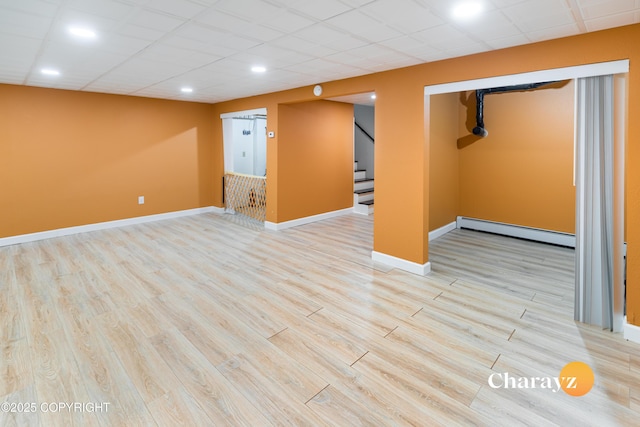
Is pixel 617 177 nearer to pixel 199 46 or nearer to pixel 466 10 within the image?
pixel 466 10

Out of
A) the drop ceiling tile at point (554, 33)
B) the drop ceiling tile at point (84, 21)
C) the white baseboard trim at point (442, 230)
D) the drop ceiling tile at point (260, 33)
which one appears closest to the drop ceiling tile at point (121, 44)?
the drop ceiling tile at point (84, 21)

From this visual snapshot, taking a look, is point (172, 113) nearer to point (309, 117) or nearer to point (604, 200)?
point (309, 117)

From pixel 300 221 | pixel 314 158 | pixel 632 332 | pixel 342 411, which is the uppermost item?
pixel 314 158

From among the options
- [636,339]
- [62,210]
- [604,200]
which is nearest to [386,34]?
[604,200]

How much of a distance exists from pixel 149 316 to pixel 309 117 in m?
4.29

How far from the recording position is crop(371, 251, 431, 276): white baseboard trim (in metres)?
3.74

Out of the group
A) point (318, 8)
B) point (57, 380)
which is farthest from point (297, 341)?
point (318, 8)

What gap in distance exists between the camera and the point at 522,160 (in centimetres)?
501

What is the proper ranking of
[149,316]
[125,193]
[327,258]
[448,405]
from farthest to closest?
1. [125,193]
2. [327,258]
3. [149,316]
4. [448,405]

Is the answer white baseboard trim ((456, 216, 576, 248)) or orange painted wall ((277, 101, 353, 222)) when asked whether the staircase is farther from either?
white baseboard trim ((456, 216, 576, 248))

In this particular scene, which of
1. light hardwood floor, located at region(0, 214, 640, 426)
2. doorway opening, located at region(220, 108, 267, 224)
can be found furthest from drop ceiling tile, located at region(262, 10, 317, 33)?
doorway opening, located at region(220, 108, 267, 224)

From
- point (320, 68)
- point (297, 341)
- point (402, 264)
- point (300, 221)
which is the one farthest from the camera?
point (300, 221)

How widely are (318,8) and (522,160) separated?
4197 millimetres

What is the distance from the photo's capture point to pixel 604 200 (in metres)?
2.54
